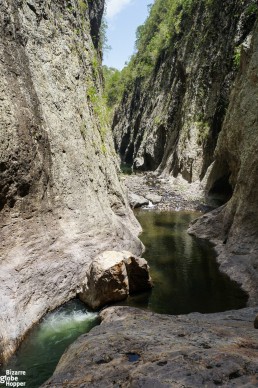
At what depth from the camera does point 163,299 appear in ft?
34.4

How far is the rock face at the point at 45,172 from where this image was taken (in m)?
8.95

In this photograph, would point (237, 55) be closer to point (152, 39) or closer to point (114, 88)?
point (152, 39)

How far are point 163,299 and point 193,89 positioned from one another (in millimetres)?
26670

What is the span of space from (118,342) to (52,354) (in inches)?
97.3

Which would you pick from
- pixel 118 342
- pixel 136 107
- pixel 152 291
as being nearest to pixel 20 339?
pixel 118 342

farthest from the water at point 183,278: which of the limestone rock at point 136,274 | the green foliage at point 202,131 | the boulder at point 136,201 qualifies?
the green foliage at point 202,131

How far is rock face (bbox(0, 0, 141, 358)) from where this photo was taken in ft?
29.3

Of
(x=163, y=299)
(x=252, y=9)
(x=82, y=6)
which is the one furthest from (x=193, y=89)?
(x=163, y=299)

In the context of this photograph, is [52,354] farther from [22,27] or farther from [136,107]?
[136,107]

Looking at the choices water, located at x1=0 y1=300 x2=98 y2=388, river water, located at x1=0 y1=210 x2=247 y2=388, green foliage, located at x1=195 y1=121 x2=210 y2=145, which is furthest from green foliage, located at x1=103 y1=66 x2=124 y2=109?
water, located at x1=0 y1=300 x2=98 y2=388

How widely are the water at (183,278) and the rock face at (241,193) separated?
51cm

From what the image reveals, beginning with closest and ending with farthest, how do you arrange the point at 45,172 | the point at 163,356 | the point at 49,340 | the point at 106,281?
1. the point at 163,356
2. the point at 49,340
3. the point at 106,281
4. the point at 45,172

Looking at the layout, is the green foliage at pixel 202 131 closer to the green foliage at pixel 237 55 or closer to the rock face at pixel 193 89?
the rock face at pixel 193 89

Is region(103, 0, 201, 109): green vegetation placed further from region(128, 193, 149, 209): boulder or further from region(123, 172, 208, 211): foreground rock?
region(128, 193, 149, 209): boulder
